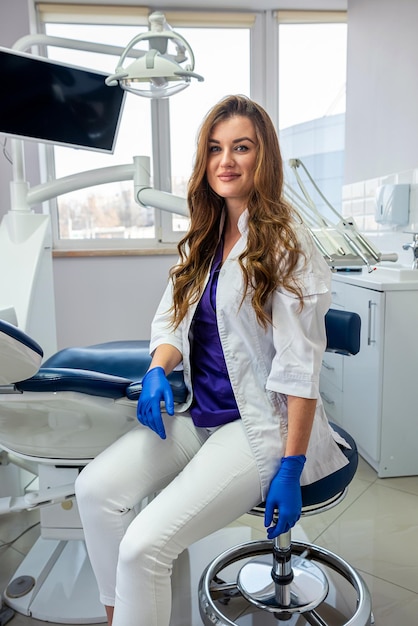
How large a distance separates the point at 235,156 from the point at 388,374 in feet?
4.11

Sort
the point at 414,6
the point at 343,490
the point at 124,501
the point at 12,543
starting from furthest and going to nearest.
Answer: the point at 414,6 < the point at 12,543 < the point at 343,490 < the point at 124,501

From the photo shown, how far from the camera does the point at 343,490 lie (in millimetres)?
1148

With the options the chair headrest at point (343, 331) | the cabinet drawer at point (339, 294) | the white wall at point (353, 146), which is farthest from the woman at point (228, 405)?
the white wall at point (353, 146)

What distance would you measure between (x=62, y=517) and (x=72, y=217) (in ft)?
8.08

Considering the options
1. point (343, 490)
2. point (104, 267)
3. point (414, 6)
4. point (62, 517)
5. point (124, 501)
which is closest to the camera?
Answer: point (124, 501)

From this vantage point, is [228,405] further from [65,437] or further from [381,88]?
[381,88]

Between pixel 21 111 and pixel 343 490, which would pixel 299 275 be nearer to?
pixel 343 490

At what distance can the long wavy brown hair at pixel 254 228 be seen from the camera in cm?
109

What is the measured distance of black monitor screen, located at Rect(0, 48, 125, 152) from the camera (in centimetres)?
170

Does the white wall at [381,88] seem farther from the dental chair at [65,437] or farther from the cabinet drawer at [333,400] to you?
the dental chair at [65,437]

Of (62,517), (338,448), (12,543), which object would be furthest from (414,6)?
(12,543)

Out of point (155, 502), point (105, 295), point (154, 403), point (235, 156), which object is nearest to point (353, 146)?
point (105, 295)

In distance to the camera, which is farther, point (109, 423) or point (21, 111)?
point (21, 111)

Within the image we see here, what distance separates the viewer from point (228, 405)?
1.17 metres
